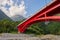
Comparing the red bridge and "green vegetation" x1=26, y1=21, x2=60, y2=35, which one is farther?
"green vegetation" x1=26, y1=21, x2=60, y2=35

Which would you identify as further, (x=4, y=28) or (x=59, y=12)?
(x=4, y=28)

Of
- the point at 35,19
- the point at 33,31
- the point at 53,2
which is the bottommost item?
the point at 33,31

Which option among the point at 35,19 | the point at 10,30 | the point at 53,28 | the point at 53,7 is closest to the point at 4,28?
the point at 10,30

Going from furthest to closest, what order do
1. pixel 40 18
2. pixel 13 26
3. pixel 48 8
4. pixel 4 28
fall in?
pixel 13 26 → pixel 4 28 → pixel 40 18 → pixel 48 8

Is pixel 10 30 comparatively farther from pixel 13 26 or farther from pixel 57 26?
pixel 57 26

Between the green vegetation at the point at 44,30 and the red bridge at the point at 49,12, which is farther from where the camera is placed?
the green vegetation at the point at 44,30

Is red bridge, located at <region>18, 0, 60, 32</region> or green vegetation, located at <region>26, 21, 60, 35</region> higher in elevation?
red bridge, located at <region>18, 0, 60, 32</region>

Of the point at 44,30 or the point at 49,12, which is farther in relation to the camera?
the point at 44,30

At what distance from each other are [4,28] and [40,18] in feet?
64.2

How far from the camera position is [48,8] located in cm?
2841

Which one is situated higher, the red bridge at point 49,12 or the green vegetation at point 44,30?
the red bridge at point 49,12

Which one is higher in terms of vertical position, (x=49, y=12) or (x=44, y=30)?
(x=49, y=12)

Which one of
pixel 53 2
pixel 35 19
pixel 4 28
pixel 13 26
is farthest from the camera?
pixel 13 26

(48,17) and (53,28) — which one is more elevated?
(48,17)
